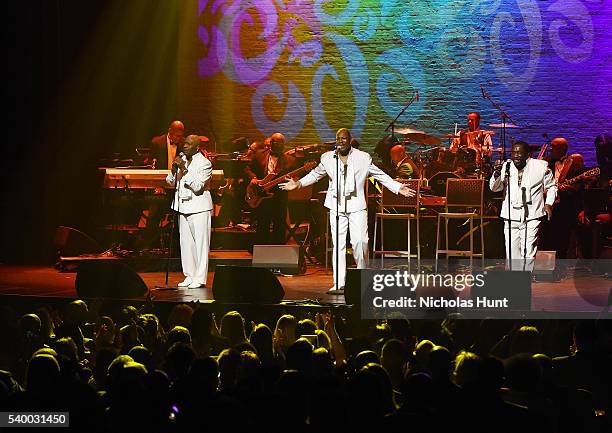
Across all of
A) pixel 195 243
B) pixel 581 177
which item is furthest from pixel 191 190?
pixel 581 177

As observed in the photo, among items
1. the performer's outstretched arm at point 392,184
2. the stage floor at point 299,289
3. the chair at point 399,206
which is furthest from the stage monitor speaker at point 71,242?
the performer's outstretched arm at point 392,184

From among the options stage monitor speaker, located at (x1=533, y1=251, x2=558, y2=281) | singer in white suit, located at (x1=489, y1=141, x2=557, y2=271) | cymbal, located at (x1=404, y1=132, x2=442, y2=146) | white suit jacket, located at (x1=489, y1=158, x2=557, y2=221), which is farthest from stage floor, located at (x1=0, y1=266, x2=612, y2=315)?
cymbal, located at (x1=404, y1=132, x2=442, y2=146)

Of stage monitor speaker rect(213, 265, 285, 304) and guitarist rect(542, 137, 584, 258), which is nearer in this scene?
stage monitor speaker rect(213, 265, 285, 304)

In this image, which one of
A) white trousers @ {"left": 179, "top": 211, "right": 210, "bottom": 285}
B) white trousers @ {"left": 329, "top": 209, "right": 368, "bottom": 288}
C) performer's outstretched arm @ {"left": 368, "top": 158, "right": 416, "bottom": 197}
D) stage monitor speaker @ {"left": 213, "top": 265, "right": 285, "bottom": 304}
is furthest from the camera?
white trousers @ {"left": 179, "top": 211, "right": 210, "bottom": 285}

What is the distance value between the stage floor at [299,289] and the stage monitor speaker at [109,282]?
24cm

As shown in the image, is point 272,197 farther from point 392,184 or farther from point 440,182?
point 392,184

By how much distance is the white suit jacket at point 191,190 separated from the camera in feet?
36.8

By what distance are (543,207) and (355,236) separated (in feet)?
9.52

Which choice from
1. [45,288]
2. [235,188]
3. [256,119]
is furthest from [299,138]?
[45,288]

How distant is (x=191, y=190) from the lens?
441 inches

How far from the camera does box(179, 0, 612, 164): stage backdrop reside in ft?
48.9

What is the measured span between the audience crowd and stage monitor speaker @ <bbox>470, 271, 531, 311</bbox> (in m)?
2.65

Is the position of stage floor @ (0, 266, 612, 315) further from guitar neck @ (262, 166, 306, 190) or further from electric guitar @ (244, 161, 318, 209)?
guitar neck @ (262, 166, 306, 190)

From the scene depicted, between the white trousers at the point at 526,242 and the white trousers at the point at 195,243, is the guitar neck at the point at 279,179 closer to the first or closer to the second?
the white trousers at the point at 195,243
